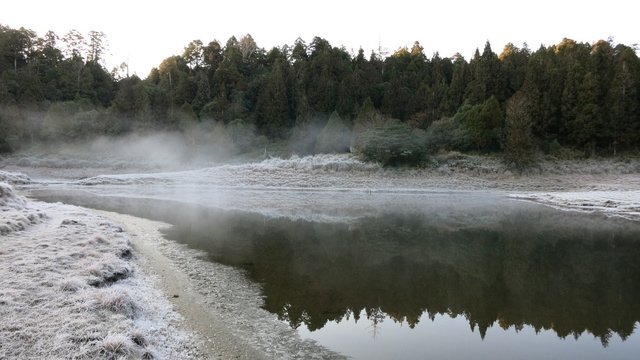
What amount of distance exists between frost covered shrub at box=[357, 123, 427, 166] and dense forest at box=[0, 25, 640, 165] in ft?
0.39

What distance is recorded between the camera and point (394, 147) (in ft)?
126

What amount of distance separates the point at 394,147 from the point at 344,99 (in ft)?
62.6

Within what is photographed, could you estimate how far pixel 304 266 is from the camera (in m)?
11.1

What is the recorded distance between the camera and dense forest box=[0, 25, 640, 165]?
134 ft

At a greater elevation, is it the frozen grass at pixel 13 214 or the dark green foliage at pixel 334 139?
the dark green foliage at pixel 334 139

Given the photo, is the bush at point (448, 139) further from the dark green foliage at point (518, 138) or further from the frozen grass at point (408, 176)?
the dark green foliage at point (518, 138)

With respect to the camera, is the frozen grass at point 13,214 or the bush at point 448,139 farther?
the bush at point 448,139

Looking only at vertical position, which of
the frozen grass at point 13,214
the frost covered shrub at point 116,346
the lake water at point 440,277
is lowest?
the lake water at point 440,277

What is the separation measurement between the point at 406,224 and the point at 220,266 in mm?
10234

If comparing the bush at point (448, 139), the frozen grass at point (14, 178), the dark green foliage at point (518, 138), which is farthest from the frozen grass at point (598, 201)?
the frozen grass at point (14, 178)

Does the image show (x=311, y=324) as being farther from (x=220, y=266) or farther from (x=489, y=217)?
(x=489, y=217)

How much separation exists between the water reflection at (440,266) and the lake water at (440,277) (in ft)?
0.13

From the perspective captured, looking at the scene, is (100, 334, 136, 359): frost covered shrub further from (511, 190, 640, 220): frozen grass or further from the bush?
the bush

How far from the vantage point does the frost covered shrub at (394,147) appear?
3828 centimetres
